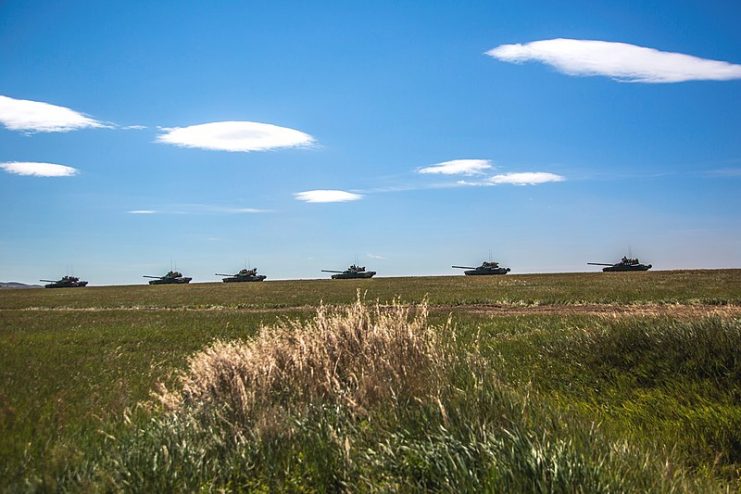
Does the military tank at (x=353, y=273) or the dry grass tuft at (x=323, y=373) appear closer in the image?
the dry grass tuft at (x=323, y=373)

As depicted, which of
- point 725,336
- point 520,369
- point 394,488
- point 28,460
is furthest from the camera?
point 520,369

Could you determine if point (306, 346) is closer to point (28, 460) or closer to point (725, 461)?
point (28, 460)

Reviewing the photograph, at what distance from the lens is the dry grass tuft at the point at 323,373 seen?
7.24 meters

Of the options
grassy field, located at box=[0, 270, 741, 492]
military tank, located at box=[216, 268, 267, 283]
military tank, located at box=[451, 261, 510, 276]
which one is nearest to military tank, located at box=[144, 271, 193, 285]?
military tank, located at box=[216, 268, 267, 283]

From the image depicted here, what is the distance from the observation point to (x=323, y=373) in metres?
8.26

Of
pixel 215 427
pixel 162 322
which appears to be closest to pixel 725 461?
pixel 215 427

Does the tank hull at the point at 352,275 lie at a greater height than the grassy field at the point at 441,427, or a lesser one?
greater

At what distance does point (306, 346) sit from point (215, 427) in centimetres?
211

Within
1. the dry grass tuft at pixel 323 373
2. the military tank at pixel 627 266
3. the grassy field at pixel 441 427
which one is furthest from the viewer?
the military tank at pixel 627 266

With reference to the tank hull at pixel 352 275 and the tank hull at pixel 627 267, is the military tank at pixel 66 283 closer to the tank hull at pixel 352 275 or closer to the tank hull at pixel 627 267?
the tank hull at pixel 352 275

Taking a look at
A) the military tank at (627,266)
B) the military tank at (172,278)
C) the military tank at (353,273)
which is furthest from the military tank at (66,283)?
the military tank at (627,266)

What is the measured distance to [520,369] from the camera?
460 inches

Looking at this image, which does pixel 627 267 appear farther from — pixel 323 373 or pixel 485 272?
pixel 323 373

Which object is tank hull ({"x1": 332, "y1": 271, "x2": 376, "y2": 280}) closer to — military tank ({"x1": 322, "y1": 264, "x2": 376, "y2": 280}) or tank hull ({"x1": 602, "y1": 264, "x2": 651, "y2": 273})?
military tank ({"x1": 322, "y1": 264, "x2": 376, "y2": 280})
